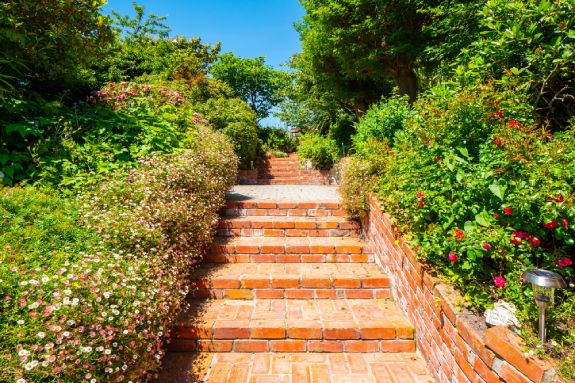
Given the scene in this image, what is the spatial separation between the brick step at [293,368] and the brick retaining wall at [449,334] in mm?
264

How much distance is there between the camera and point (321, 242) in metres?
3.98

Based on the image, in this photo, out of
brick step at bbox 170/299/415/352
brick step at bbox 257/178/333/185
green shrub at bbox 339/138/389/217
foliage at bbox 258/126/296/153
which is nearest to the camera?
brick step at bbox 170/299/415/352

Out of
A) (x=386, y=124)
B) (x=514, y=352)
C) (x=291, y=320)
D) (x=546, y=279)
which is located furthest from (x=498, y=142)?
(x=386, y=124)

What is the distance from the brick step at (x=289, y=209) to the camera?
469cm

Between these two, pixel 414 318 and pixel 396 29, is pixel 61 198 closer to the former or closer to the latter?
pixel 414 318

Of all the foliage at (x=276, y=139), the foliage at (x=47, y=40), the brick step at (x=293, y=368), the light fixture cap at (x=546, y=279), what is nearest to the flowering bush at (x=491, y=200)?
the light fixture cap at (x=546, y=279)

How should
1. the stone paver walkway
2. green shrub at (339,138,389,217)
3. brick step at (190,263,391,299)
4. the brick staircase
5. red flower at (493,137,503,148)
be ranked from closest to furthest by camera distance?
red flower at (493,137,503,148)
the brick staircase
brick step at (190,263,391,299)
green shrub at (339,138,389,217)
the stone paver walkway

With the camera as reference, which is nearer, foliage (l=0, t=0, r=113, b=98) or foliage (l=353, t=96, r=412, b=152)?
foliage (l=0, t=0, r=113, b=98)

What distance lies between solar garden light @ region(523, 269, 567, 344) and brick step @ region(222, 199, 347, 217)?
10.6 ft

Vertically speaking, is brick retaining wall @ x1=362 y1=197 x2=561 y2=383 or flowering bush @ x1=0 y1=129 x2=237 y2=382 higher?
flowering bush @ x1=0 y1=129 x2=237 y2=382

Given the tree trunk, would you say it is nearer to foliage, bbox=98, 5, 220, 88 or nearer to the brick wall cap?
foliage, bbox=98, 5, 220, 88

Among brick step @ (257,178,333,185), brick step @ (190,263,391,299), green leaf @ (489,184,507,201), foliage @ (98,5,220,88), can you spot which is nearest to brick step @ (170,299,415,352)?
brick step @ (190,263,391,299)

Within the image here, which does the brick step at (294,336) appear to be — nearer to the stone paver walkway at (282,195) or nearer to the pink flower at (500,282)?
the pink flower at (500,282)

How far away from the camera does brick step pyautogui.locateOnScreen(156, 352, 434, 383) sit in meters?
2.34
